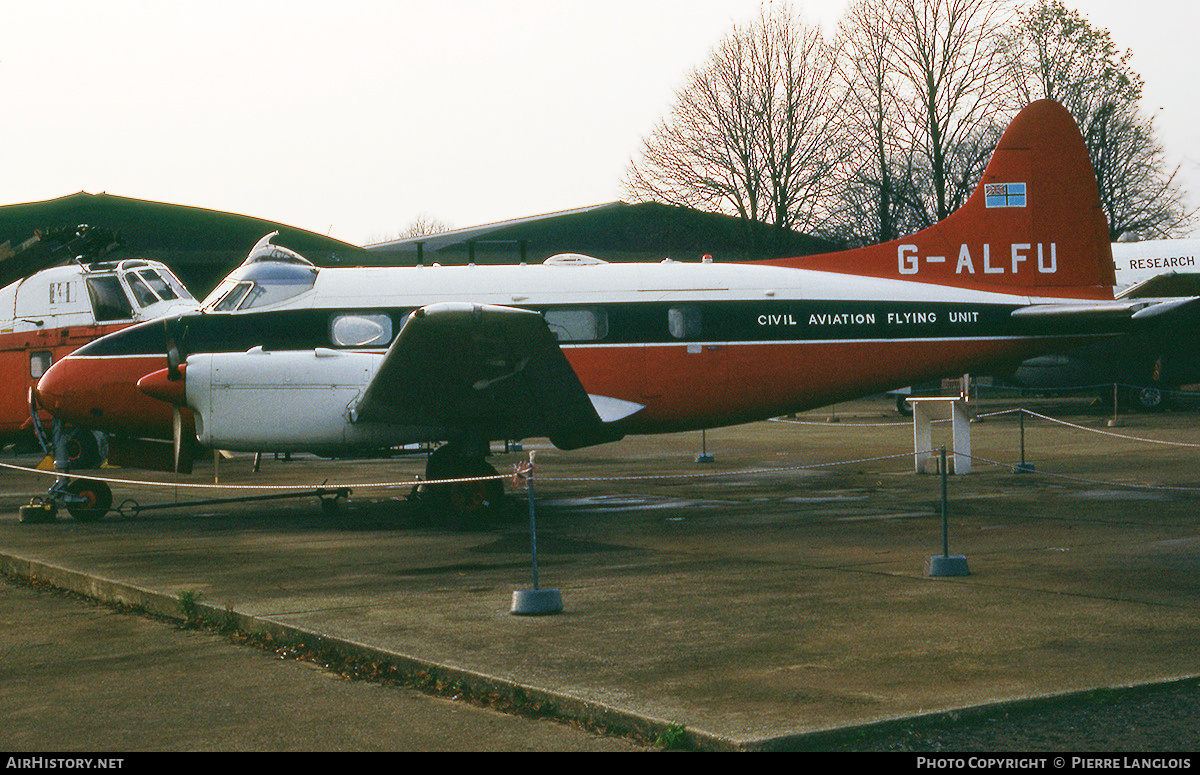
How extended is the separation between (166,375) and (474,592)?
622 cm

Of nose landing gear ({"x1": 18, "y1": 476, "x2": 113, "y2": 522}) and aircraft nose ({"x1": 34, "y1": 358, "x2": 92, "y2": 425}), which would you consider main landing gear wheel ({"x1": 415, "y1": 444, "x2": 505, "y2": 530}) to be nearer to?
nose landing gear ({"x1": 18, "y1": 476, "x2": 113, "y2": 522})

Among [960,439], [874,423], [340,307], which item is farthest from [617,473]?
[874,423]

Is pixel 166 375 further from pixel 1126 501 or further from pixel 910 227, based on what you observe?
pixel 910 227

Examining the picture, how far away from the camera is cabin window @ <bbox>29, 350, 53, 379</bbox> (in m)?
16.0

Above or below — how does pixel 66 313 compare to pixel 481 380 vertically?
above

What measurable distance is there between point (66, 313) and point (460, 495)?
7.06 meters

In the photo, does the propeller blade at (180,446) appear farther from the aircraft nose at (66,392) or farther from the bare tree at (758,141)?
the bare tree at (758,141)

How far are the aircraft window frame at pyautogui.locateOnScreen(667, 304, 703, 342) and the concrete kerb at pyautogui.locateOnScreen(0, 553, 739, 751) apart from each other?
24.9ft

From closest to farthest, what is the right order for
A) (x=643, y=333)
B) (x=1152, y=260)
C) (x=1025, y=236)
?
1. (x=643, y=333)
2. (x=1025, y=236)
3. (x=1152, y=260)

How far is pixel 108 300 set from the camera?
609 inches

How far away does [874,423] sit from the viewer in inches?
1189

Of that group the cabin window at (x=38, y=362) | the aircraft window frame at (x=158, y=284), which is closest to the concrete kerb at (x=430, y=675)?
the aircraft window frame at (x=158, y=284)

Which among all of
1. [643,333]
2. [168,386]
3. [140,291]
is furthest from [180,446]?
[643,333]

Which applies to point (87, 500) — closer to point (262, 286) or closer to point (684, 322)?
point (262, 286)
